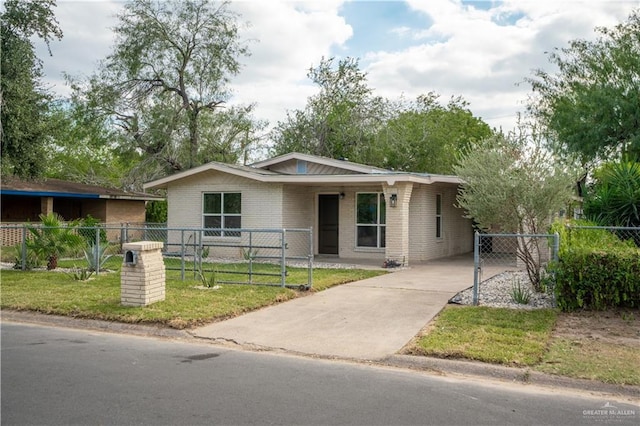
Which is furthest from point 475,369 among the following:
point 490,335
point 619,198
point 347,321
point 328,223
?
point 328,223

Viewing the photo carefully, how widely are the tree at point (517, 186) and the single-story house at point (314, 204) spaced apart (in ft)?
19.5

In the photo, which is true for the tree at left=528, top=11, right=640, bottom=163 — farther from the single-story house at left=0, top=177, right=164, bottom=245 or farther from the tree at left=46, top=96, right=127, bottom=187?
the single-story house at left=0, top=177, right=164, bottom=245

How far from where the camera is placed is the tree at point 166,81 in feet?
90.6

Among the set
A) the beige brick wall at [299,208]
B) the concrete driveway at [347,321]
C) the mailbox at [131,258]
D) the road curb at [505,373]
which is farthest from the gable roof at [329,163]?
the road curb at [505,373]

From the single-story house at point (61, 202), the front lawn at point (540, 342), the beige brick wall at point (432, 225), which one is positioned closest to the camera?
the front lawn at point (540, 342)

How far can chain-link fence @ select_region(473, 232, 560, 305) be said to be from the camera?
9359mm

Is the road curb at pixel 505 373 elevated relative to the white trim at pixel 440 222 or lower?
lower

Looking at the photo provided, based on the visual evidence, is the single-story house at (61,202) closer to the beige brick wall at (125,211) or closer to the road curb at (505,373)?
the beige brick wall at (125,211)

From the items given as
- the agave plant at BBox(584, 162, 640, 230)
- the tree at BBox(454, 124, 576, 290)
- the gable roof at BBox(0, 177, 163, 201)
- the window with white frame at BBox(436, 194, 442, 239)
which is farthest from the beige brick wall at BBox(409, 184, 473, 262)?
the gable roof at BBox(0, 177, 163, 201)

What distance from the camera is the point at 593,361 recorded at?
6.29 m

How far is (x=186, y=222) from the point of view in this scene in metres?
18.9

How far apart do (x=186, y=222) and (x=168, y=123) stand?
419 inches

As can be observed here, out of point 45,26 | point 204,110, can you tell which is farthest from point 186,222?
point 204,110

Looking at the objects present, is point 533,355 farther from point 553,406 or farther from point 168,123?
point 168,123
